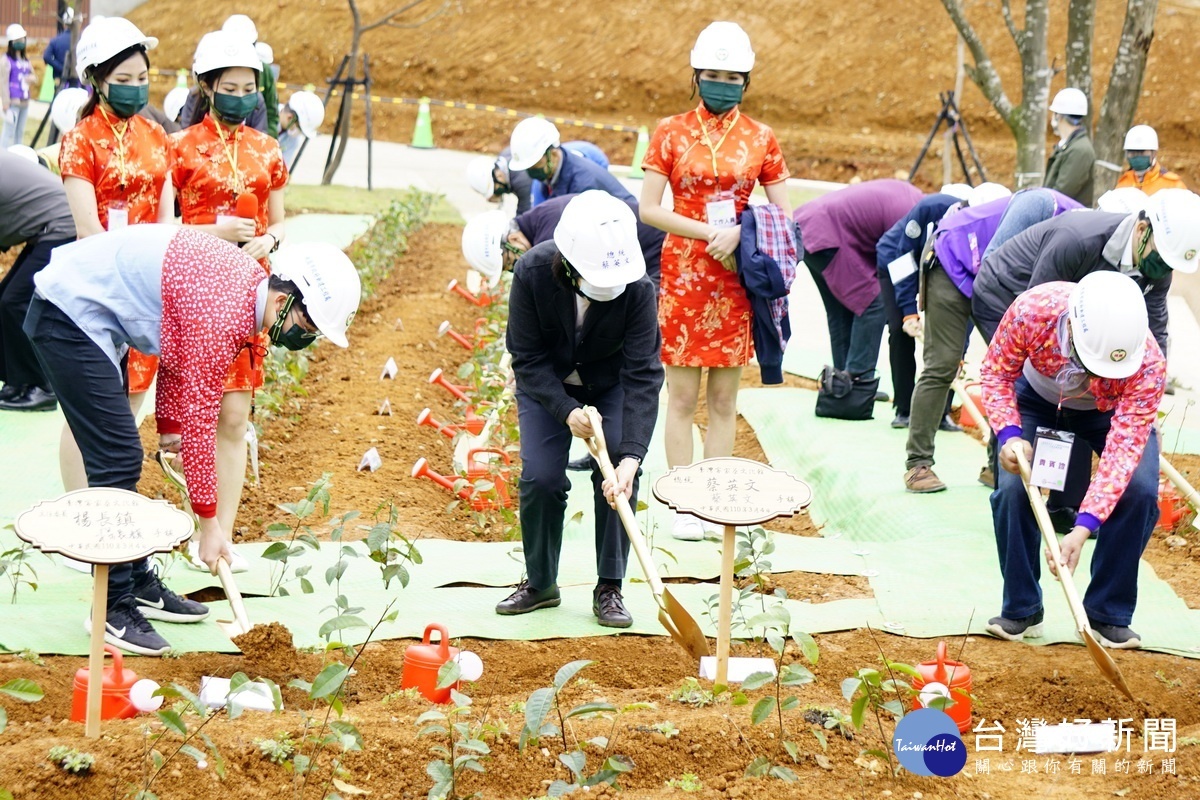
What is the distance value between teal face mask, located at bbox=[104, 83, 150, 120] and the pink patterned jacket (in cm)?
285

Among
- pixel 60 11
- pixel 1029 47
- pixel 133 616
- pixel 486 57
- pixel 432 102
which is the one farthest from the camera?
pixel 486 57

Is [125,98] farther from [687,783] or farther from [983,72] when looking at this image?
[983,72]

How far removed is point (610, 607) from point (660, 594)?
2.12 feet

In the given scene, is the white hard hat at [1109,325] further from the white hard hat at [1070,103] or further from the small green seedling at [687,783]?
the white hard hat at [1070,103]

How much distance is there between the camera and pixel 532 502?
454cm

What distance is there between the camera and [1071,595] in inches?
164

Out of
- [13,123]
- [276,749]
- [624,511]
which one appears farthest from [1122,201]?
[13,123]

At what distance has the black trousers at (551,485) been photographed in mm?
4516

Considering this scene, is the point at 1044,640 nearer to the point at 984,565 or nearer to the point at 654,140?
the point at 984,565

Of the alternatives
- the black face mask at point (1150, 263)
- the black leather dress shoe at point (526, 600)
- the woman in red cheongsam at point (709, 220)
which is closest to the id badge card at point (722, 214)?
the woman in red cheongsam at point (709, 220)

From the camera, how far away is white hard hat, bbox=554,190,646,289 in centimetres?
405

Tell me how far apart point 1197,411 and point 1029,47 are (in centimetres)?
403

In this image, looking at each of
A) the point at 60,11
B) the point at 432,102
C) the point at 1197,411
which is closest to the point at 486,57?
the point at 432,102

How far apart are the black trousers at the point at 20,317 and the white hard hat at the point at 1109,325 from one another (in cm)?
319
